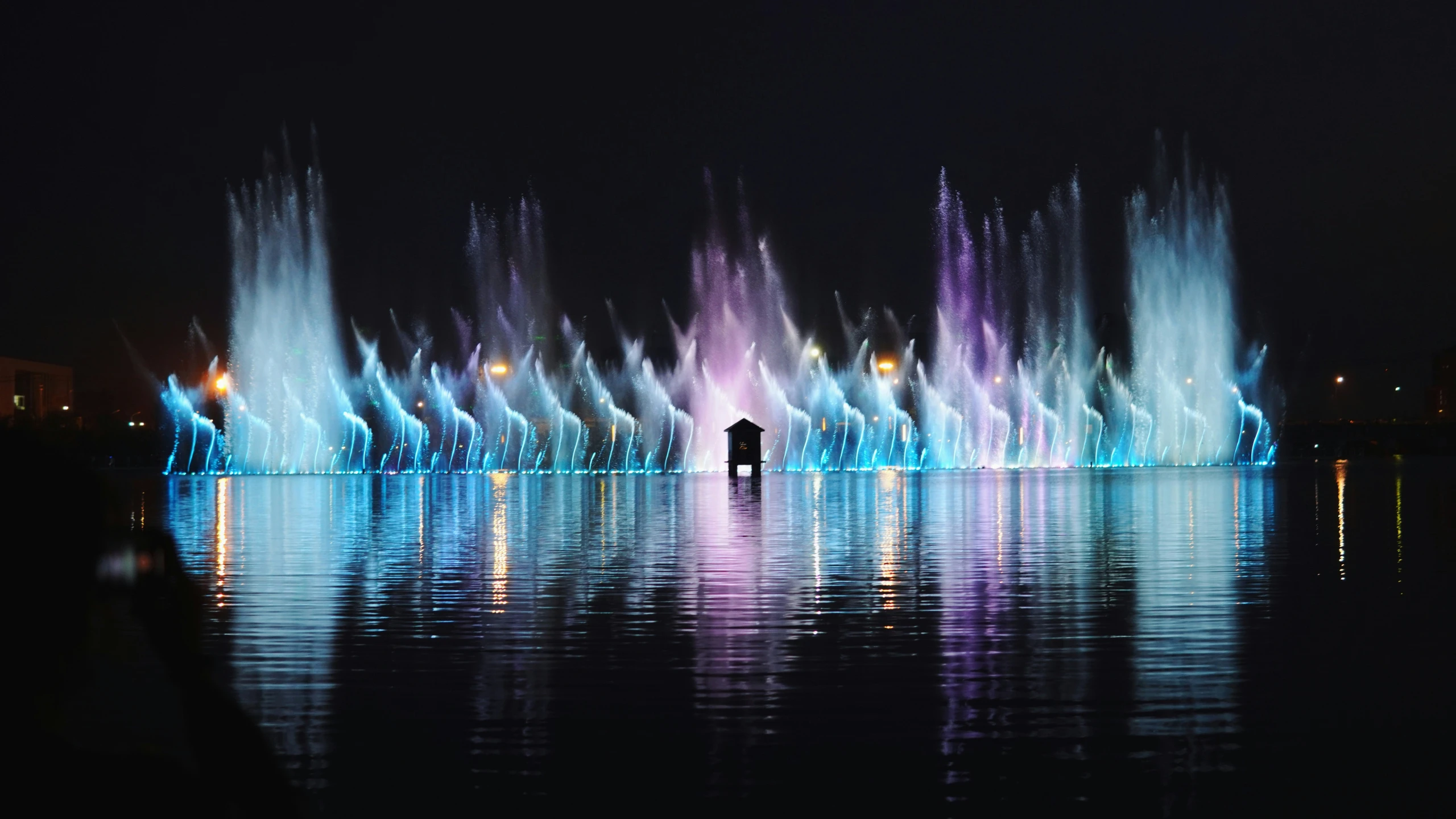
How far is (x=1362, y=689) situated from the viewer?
21.8 ft

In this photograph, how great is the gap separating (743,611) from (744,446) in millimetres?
27700

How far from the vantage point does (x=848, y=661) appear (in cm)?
752

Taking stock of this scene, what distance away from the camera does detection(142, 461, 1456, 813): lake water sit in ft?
16.6

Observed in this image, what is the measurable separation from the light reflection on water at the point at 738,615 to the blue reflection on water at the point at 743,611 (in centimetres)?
3

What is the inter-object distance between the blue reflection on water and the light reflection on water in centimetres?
3

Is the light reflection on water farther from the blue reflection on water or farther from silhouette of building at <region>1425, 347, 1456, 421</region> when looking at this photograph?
silhouette of building at <region>1425, 347, 1456, 421</region>

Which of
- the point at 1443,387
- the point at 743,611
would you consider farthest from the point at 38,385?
the point at 1443,387

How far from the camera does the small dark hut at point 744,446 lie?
37156 mm

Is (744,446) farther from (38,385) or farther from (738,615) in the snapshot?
Result: (38,385)

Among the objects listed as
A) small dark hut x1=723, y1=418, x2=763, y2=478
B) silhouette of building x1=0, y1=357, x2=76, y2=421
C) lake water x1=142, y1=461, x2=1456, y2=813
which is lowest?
lake water x1=142, y1=461, x2=1456, y2=813

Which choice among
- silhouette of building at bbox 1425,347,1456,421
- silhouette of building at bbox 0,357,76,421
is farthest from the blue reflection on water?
silhouette of building at bbox 1425,347,1456,421

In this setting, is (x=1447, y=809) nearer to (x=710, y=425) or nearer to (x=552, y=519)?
(x=552, y=519)

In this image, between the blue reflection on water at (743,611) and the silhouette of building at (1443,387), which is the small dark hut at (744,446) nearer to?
the blue reflection on water at (743,611)

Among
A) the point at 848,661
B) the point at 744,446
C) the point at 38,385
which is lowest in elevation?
the point at 848,661
